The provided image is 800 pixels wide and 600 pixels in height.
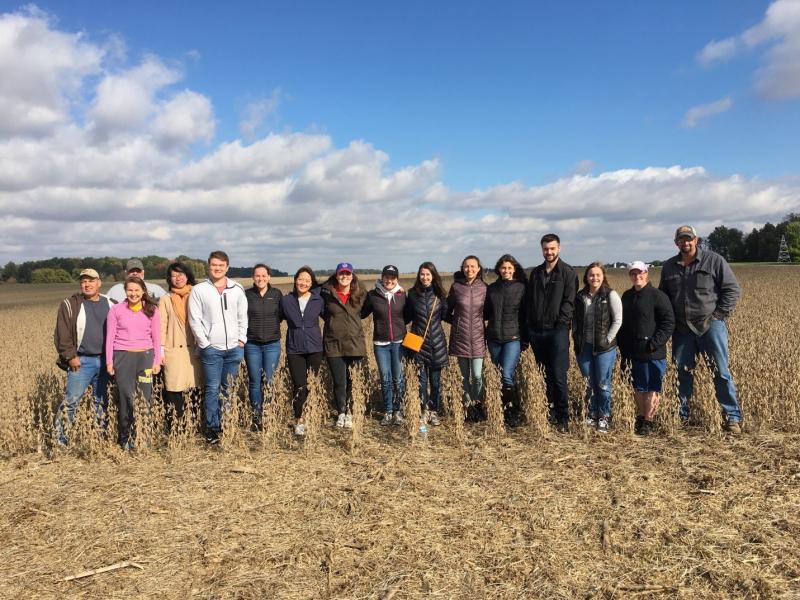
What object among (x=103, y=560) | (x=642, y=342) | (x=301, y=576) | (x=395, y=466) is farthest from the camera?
(x=642, y=342)

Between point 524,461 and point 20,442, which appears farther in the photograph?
point 20,442

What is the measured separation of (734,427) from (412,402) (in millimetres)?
3630

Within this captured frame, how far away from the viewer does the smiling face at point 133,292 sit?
19.2 feet

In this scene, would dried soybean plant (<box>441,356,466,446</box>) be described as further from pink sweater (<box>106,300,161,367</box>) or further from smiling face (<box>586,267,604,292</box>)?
pink sweater (<box>106,300,161,367</box>)

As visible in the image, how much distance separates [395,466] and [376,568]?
1.77 meters

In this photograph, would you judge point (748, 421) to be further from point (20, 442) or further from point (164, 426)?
point (20, 442)

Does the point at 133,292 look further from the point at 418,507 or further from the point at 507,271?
the point at 507,271

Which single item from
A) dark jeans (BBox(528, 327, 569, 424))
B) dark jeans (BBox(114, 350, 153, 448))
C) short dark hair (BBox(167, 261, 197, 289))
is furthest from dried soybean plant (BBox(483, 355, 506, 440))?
dark jeans (BBox(114, 350, 153, 448))

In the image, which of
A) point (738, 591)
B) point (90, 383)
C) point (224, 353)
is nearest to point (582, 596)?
point (738, 591)

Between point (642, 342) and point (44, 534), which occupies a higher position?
point (642, 342)

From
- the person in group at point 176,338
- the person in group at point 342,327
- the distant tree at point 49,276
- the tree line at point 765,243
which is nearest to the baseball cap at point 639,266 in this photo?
the person in group at point 342,327

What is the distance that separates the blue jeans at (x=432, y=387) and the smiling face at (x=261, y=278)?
220cm

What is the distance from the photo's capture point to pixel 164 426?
6422 millimetres

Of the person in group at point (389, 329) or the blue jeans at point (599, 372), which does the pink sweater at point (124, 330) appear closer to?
the person in group at point (389, 329)
